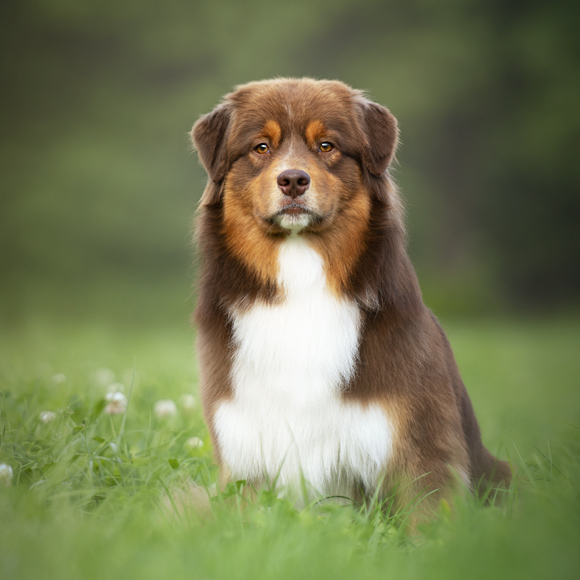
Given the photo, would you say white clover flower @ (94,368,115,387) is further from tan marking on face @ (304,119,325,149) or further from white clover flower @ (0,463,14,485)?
tan marking on face @ (304,119,325,149)

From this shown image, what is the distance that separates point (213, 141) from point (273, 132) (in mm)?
406

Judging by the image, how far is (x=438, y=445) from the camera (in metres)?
3.35

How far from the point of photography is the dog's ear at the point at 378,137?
3674 millimetres

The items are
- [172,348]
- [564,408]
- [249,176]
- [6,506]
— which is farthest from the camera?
[172,348]

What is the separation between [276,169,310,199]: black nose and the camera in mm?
3363

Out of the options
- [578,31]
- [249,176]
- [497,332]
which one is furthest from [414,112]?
[249,176]

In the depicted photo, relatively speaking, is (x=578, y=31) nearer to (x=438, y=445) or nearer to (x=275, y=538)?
(x=438, y=445)

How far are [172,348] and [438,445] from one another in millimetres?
6783

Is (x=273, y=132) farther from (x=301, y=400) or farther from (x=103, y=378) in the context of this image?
(x=103, y=378)

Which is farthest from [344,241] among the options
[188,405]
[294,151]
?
[188,405]

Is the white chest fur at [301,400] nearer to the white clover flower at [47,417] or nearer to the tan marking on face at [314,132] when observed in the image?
the tan marking on face at [314,132]

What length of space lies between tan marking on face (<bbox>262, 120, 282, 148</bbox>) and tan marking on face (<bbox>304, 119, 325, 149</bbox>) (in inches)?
5.4

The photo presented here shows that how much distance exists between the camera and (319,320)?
3428 millimetres

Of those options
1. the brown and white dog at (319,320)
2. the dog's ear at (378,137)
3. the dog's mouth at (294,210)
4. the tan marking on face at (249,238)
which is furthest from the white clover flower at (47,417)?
the dog's ear at (378,137)
